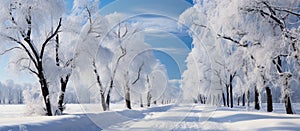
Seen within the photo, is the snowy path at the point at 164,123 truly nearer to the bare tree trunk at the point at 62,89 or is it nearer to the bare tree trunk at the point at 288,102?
the bare tree trunk at the point at 288,102

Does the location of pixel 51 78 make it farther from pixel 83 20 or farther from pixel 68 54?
pixel 83 20

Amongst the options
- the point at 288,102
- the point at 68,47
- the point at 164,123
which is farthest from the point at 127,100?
the point at 288,102

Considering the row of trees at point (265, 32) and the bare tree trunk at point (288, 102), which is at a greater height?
the row of trees at point (265, 32)

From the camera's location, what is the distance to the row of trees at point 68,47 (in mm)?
15750

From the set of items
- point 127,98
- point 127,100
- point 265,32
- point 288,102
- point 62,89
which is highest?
point 265,32

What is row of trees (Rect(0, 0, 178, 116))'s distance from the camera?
1575 centimetres

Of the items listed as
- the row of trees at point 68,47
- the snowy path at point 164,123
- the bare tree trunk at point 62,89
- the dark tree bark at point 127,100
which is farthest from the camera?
the dark tree bark at point 127,100

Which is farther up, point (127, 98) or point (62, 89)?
point (62, 89)

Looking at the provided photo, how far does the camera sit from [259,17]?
1395 cm

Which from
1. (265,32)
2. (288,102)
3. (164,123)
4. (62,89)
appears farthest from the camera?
(62,89)

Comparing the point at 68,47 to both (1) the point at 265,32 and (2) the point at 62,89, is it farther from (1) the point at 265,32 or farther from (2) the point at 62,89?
(1) the point at 265,32

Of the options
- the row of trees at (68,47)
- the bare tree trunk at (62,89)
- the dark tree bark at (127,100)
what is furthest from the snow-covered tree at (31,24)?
the dark tree bark at (127,100)

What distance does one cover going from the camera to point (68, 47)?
20734 mm

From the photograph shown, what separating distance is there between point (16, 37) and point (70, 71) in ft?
14.8
